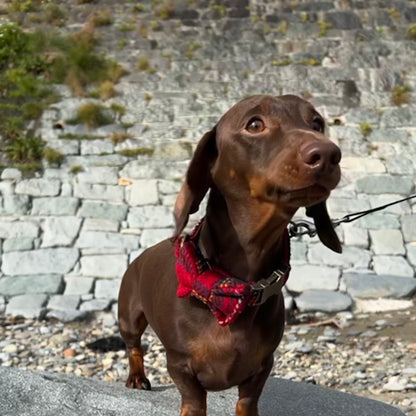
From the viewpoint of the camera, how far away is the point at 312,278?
6793 mm

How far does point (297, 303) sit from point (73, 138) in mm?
4529

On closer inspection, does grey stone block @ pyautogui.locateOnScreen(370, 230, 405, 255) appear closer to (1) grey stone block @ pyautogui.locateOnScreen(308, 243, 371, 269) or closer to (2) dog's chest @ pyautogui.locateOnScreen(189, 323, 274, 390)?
(1) grey stone block @ pyautogui.locateOnScreen(308, 243, 371, 269)

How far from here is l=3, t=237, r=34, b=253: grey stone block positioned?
7355mm

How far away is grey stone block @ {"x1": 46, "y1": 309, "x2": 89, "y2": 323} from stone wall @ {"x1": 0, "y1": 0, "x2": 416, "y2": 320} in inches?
1.1

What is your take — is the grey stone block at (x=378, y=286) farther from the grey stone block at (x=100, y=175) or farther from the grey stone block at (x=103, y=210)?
the grey stone block at (x=100, y=175)

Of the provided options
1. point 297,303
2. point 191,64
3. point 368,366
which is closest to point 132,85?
point 191,64

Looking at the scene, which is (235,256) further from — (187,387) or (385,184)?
(385,184)

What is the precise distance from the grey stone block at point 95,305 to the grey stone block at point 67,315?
78 millimetres

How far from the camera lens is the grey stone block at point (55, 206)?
8016mm

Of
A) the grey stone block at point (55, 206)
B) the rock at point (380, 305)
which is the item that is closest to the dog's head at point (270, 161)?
the rock at point (380, 305)

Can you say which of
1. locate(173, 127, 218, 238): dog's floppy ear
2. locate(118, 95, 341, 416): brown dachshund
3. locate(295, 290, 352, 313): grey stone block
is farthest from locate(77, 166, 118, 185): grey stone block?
locate(173, 127, 218, 238): dog's floppy ear

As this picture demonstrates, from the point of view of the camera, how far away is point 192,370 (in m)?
2.56

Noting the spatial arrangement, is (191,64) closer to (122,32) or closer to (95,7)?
(122,32)

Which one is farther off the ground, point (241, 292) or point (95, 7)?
point (95, 7)
